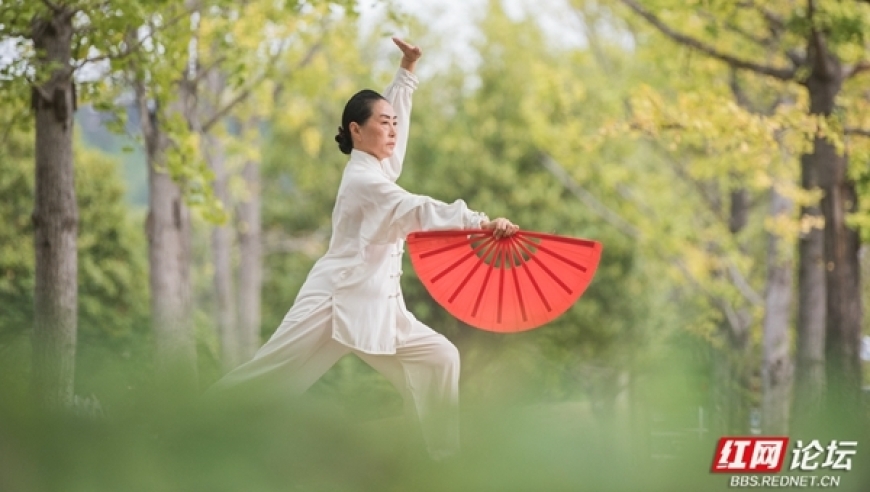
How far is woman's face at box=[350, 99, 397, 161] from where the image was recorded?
240 inches

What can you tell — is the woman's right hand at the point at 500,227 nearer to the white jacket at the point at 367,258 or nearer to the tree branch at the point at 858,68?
the white jacket at the point at 367,258

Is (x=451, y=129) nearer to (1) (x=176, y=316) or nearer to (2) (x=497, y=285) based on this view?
(1) (x=176, y=316)

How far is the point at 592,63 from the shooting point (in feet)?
87.6

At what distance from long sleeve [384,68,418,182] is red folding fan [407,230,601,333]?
660 millimetres

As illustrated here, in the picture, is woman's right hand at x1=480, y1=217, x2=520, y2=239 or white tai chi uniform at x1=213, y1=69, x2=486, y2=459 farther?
white tai chi uniform at x1=213, y1=69, x2=486, y2=459

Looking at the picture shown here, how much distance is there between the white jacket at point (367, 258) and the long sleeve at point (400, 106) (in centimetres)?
35

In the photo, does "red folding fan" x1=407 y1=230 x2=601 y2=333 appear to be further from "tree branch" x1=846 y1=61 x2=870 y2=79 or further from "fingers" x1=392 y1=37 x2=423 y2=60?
"tree branch" x1=846 y1=61 x2=870 y2=79

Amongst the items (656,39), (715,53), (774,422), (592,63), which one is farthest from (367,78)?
(774,422)

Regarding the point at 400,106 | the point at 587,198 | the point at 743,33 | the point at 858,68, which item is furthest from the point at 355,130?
the point at 587,198

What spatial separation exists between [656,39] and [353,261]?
10.6 m

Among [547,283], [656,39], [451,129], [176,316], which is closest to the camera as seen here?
[547,283]

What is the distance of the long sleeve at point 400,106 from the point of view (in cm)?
649

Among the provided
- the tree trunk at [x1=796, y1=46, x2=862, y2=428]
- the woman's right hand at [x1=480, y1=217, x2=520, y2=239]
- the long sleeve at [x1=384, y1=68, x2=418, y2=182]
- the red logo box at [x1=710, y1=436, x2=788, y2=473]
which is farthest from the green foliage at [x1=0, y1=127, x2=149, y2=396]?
the red logo box at [x1=710, y1=436, x2=788, y2=473]

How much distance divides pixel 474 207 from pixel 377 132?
18.1m
